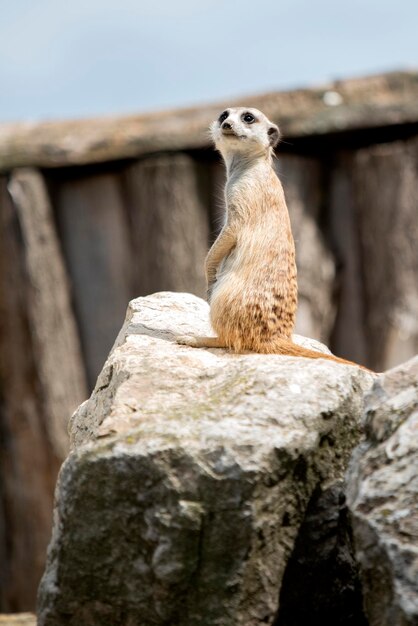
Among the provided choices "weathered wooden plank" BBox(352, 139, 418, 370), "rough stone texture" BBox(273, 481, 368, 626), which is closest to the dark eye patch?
"rough stone texture" BBox(273, 481, 368, 626)

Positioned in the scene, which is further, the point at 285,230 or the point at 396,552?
the point at 285,230

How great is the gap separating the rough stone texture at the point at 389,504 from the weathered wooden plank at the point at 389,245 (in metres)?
4.10

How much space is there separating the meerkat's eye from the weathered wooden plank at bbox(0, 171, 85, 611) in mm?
2852

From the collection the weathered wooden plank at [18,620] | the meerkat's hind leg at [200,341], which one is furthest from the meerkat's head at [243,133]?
the weathered wooden plank at [18,620]

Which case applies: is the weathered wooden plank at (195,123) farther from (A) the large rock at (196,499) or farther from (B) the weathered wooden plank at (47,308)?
(A) the large rock at (196,499)

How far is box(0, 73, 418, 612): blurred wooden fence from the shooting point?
6965 millimetres

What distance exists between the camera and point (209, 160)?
7246 millimetres

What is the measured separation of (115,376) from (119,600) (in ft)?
2.56

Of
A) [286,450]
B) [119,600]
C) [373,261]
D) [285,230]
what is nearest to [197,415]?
[286,450]

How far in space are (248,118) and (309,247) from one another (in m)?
2.49

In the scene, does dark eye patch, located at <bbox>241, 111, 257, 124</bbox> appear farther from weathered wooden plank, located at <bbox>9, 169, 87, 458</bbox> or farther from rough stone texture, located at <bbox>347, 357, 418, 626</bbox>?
weathered wooden plank, located at <bbox>9, 169, 87, 458</bbox>

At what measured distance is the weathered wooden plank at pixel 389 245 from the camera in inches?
272

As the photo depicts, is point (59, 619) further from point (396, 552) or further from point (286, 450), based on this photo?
point (396, 552)

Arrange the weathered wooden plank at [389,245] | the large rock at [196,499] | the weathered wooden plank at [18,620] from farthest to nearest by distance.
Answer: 1. the weathered wooden plank at [389,245]
2. the weathered wooden plank at [18,620]
3. the large rock at [196,499]
